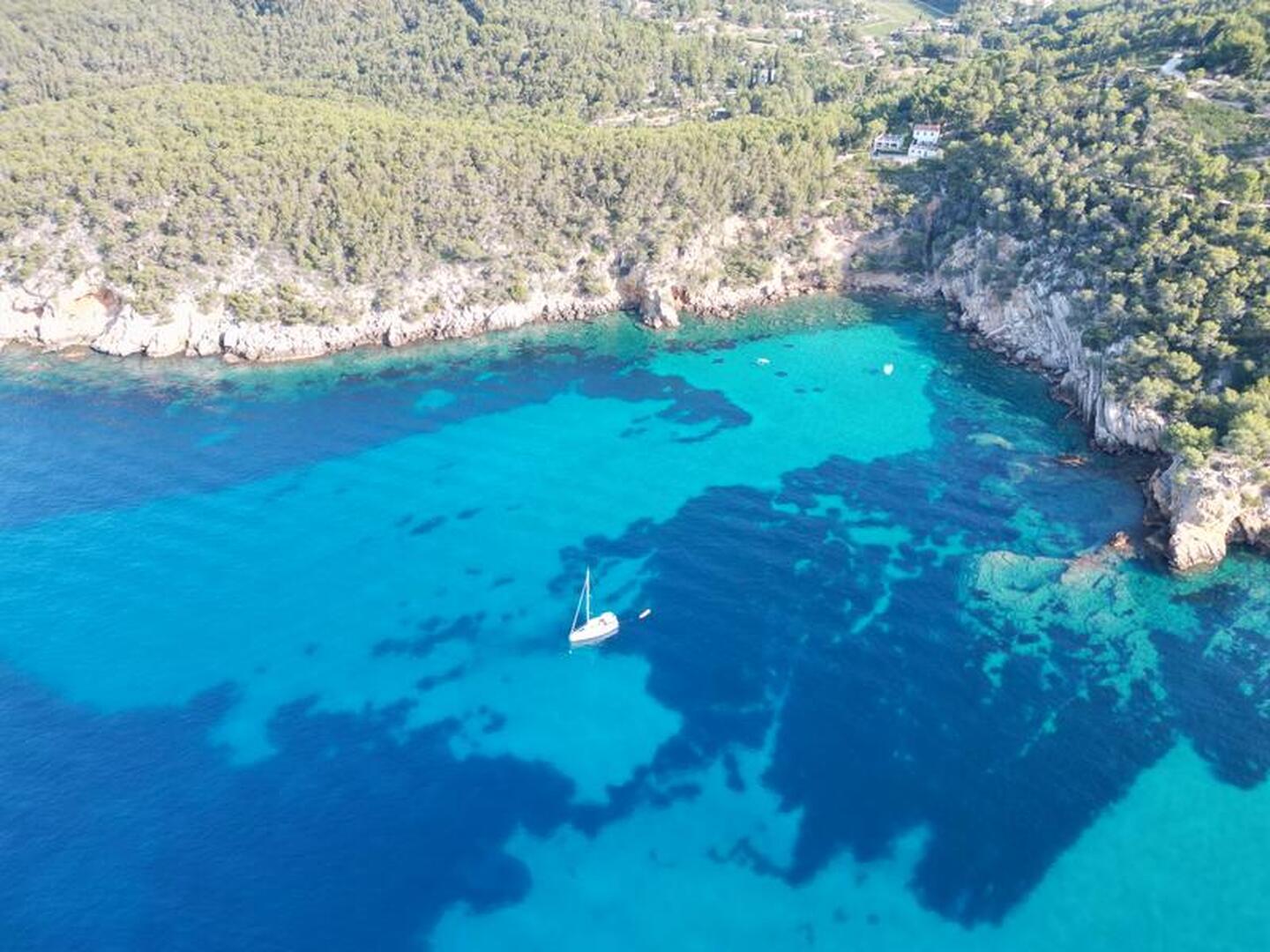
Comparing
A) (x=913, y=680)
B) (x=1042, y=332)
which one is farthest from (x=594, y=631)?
(x=1042, y=332)

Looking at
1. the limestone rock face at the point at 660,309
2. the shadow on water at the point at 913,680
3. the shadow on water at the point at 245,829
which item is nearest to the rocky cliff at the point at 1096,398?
the shadow on water at the point at 913,680

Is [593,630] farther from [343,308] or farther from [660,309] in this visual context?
[343,308]

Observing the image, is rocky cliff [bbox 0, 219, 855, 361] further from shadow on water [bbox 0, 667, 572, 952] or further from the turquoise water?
shadow on water [bbox 0, 667, 572, 952]

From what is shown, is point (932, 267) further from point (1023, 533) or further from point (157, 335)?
point (157, 335)

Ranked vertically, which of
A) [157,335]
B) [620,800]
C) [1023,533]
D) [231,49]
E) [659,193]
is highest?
[231,49]

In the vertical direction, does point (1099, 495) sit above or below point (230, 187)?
below

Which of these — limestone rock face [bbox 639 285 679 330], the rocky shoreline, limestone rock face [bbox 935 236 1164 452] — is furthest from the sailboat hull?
limestone rock face [bbox 639 285 679 330]

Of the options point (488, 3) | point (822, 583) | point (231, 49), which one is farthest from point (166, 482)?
point (488, 3)
